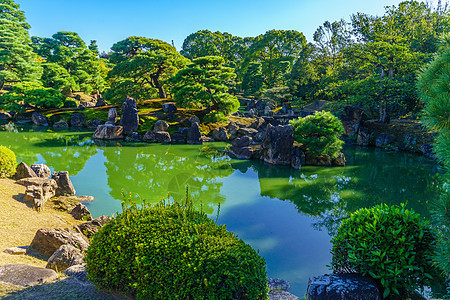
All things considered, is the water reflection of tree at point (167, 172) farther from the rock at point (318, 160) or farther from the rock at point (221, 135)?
the rock at point (318, 160)

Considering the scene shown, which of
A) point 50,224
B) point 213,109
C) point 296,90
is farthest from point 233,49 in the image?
point 50,224

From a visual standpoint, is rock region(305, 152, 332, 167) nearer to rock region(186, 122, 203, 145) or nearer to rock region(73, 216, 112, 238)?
rock region(186, 122, 203, 145)

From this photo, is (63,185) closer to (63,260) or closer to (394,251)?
(63,260)

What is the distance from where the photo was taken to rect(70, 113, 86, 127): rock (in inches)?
1077

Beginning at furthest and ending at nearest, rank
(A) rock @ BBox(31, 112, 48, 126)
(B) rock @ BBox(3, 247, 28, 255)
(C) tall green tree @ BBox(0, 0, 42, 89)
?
(C) tall green tree @ BBox(0, 0, 42, 89) → (A) rock @ BBox(31, 112, 48, 126) → (B) rock @ BBox(3, 247, 28, 255)

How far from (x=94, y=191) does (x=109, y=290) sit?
7.86 m

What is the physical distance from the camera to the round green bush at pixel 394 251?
129 inches

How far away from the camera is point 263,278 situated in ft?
10.3

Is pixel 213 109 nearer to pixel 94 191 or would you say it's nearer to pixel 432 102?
pixel 94 191

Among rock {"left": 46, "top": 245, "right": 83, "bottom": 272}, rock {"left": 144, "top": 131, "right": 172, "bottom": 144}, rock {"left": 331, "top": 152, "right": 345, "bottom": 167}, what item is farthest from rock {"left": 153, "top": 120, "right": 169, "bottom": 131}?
rock {"left": 46, "top": 245, "right": 83, "bottom": 272}

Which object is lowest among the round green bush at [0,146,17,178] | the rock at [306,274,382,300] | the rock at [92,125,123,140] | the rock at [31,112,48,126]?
the rock at [306,274,382,300]

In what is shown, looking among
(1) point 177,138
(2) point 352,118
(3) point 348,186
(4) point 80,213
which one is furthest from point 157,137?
(2) point 352,118

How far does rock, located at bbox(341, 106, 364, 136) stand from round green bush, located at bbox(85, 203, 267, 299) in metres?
23.1

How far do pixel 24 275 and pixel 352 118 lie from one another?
966 inches
